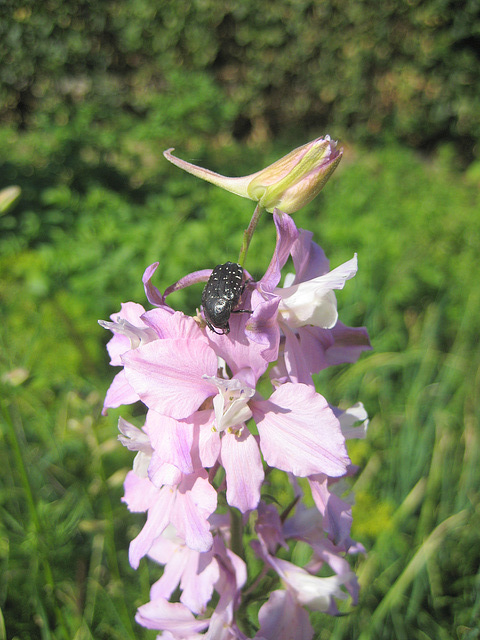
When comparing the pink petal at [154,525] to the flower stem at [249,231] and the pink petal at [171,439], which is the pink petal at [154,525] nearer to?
the pink petal at [171,439]

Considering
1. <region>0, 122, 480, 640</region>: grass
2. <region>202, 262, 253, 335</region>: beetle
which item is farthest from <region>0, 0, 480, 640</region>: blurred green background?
<region>202, 262, 253, 335</region>: beetle

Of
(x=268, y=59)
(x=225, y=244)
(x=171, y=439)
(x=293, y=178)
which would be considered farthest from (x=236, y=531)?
(x=268, y=59)

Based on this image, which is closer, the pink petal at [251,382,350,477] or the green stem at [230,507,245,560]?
the pink petal at [251,382,350,477]

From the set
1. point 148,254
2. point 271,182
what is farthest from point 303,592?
point 148,254

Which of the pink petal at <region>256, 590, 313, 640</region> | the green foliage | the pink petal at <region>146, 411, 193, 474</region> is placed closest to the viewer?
the pink petal at <region>146, 411, 193, 474</region>

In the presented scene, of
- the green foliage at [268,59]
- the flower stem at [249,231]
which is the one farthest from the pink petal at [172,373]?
the green foliage at [268,59]

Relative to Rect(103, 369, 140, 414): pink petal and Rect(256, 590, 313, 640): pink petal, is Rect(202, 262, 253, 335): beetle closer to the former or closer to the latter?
Rect(103, 369, 140, 414): pink petal

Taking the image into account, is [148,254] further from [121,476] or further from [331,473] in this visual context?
[331,473]
